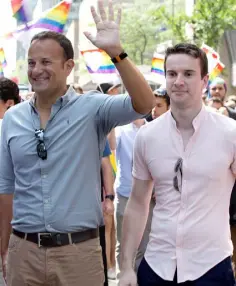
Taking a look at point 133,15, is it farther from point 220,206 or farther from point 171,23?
point 220,206

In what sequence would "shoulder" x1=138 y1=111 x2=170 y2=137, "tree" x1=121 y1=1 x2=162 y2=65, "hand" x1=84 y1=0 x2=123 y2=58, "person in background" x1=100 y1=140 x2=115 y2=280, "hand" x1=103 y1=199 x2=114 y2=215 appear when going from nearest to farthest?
"hand" x1=84 y1=0 x2=123 y2=58
"shoulder" x1=138 y1=111 x2=170 y2=137
"person in background" x1=100 y1=140 x2=115 y2=280
"hand" x1=103 y1=199 x2=114 y2=215
"tree" x1=121 y1=1 x2=162 y2=65

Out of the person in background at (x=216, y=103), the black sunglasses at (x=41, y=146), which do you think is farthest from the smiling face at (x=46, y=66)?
the person in background at (x=216, y=103)

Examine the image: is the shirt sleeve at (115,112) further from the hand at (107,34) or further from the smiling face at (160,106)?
the smiling face at (160,106)

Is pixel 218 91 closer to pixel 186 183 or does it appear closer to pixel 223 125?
pixel 223 125

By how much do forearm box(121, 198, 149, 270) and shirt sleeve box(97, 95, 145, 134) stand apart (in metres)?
0.46

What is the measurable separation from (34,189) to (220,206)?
1002 mm

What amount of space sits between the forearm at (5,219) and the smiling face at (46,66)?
0.74 m

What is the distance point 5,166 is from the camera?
4316 millimetres

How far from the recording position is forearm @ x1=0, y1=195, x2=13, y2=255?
4453mm

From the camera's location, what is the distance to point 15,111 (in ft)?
14.1

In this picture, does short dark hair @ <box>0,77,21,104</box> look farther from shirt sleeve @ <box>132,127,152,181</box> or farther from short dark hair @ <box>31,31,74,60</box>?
shirt sleeve @ <box>132,127,152,181</box>

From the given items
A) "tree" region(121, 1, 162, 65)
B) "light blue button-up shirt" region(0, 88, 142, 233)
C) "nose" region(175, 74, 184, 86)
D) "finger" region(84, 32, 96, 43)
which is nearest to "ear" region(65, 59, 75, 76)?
"light blue button-up shirt" region(0, 88, 142, 233)

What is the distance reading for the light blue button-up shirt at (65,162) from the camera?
3971 mm

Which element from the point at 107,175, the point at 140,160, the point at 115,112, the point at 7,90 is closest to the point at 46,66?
the point at 115,112
